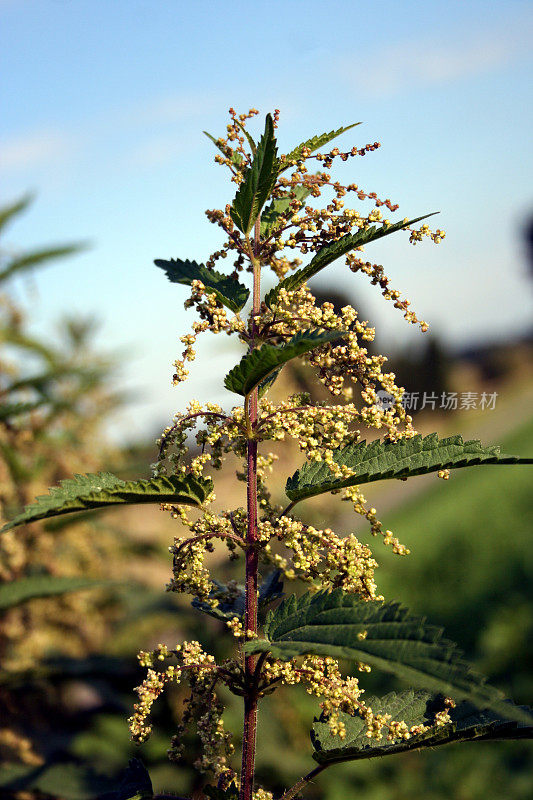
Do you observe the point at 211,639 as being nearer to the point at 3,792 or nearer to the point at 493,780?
the point at 3,792

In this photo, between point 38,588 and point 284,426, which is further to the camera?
point 38,588

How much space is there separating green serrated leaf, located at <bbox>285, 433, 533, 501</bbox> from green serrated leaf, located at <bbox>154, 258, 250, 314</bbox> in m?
0.49

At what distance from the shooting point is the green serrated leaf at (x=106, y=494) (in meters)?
1.52

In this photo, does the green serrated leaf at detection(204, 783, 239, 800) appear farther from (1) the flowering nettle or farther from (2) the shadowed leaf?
(2) the shadowed leaf

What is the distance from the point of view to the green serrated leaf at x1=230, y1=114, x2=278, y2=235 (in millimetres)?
1723

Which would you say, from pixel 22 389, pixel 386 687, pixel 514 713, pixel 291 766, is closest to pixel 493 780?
pixel 386 687

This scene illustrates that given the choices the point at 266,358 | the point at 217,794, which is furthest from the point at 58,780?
the point at 266,358

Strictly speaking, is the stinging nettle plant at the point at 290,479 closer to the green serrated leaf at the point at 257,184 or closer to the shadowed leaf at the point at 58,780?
the green serrated leaf at the point at 257,184

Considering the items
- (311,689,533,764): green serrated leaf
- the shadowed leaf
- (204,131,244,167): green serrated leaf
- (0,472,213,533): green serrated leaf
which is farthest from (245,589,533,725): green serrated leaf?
the shadowed leaf

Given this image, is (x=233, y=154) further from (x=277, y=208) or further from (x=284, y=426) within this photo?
(x=284, y=426)

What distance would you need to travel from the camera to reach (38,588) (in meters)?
3.61

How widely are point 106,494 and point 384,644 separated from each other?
68 cm

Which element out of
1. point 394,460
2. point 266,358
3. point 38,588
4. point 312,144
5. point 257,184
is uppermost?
point 312,144

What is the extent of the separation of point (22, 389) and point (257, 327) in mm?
2692
